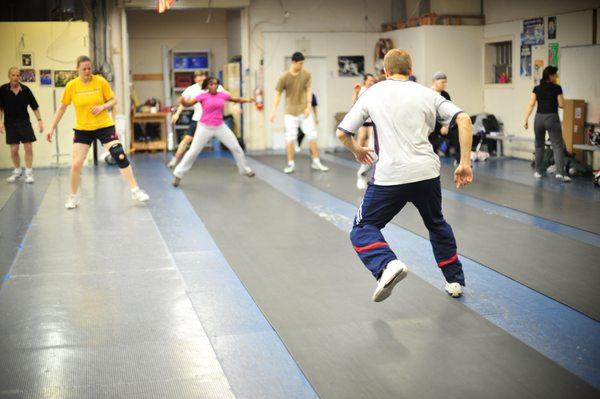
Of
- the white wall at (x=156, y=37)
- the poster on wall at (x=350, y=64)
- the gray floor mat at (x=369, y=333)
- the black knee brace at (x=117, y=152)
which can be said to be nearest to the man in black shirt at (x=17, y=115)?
the black knee brace at (x=117, y=152)

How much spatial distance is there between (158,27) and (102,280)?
14.2 meters

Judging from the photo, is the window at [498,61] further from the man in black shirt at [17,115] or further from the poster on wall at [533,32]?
the man in black shirt at [17,115]

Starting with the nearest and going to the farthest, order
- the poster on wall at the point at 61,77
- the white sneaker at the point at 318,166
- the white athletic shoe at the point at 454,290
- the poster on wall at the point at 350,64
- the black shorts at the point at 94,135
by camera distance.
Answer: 1. the white athletic shoe at the point at 454,290
2. the black shorts at the point at 94,135
3. the white sneaker at the point at 318,166
4. the poster on wall at the point at 61,77
5. the poster on wall at the point at 350,64

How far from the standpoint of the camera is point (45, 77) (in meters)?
15.0

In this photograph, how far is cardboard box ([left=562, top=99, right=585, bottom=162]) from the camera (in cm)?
1328

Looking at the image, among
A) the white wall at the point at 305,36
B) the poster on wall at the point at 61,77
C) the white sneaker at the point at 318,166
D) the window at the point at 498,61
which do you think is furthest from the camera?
the white wall at the point at 305,36

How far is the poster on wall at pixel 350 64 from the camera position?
18609 mm

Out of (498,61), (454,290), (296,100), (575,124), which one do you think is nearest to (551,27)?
(575,124)

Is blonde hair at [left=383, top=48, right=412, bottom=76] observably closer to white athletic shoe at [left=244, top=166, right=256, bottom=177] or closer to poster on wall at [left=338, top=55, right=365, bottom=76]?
white athletic shoe at [left=244, top=166, right=256, bottom=177]

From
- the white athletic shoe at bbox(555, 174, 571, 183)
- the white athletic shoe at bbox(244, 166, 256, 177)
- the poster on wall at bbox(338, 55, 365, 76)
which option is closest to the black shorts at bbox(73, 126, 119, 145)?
the white athletic shoe at bbox(244, 166, 256, 177)

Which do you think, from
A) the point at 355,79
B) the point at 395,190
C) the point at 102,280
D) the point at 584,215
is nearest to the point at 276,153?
the point at 355,79

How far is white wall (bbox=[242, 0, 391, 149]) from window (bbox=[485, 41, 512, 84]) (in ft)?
9.42

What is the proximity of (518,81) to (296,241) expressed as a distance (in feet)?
29.9

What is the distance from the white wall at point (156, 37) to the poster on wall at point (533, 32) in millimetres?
8128
